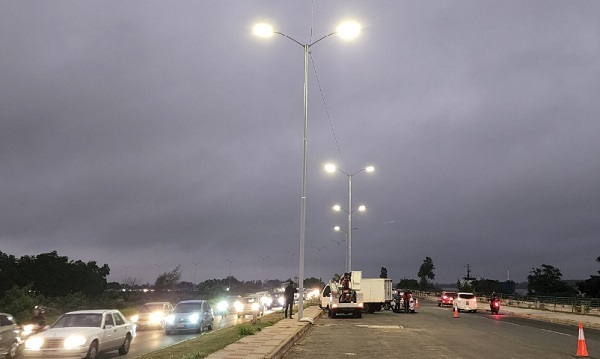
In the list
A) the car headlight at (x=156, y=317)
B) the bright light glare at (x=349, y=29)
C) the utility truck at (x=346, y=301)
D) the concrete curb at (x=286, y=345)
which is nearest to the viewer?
the concrete curb at (x=286, y=345)

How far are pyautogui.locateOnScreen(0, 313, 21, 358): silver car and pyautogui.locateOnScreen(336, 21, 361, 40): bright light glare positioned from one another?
15.0 metres

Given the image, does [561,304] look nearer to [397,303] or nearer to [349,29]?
[397,303]

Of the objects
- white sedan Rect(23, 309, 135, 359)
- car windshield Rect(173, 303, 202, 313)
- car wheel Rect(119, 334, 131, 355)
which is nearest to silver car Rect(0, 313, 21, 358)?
white sedan Rect(23, 309, 135, 359)

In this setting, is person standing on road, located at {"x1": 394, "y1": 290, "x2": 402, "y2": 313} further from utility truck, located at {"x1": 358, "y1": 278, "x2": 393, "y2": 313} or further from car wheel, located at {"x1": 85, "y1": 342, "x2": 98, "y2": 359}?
car wheel, located at {"x1": 85, "y1": 342, "x2": 98, "y2": 359}

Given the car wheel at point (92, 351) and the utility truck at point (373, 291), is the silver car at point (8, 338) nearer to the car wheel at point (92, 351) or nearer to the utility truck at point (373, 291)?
the car wheel at point (92, 351)

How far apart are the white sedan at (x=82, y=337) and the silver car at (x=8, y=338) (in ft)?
3.65

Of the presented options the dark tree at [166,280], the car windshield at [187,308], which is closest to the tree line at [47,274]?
the dark tree at [166,280]

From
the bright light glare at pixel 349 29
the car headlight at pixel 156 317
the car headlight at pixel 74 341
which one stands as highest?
the bright light glare at pixel 349 29

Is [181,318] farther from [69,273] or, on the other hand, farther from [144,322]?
[69,273]

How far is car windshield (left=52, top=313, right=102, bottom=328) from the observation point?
18.5 m

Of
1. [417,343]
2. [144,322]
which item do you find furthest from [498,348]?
[144,322]

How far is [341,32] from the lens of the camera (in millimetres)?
22922

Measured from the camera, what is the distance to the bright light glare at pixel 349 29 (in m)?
22.5

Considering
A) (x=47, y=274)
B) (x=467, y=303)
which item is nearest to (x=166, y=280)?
(x=47, y=274)
